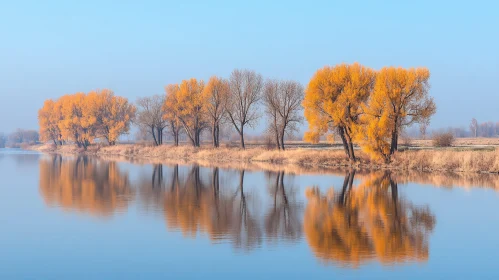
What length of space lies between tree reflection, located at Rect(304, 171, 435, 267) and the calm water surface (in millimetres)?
39

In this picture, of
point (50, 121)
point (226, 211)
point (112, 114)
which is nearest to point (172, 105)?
point (112, 114)

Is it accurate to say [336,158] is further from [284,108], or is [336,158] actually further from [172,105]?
[172,105]

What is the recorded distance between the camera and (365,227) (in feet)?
55.7

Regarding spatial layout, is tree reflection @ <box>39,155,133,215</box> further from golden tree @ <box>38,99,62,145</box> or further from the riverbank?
golden tree @ <box>38,99,62,145</box>

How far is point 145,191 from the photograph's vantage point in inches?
1078

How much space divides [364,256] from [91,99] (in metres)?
79.1

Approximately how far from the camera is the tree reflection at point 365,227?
13352 millimetres

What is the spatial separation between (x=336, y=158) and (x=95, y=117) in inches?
1972

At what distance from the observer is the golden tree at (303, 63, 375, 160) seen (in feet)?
144

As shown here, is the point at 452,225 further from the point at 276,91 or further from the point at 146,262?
the point at 276,91

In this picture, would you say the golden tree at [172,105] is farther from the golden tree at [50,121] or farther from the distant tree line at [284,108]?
Result: the golden tree at [50,121]

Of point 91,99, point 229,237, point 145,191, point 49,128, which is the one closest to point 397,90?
Result: point 145,191

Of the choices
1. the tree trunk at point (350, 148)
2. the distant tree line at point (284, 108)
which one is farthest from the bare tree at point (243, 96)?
the tree trunk at point (350, 148)

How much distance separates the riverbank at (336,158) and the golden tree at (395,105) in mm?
2110
